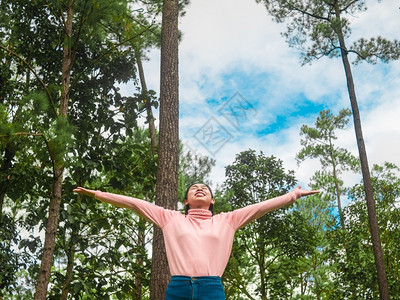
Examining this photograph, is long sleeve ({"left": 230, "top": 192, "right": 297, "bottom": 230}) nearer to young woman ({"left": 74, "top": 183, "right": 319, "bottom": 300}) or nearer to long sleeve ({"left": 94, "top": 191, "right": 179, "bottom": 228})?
young woman ({"left": 74, "top": 183, "right": 319, "bottom": 300})

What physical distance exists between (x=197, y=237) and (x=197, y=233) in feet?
0.10

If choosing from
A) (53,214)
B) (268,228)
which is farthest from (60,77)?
(268,228)

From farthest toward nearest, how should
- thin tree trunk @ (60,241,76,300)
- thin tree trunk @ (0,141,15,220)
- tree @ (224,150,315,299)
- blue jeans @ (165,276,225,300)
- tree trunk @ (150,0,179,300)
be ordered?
1. tree @ (224,150,315,299)
2. thin tree trunk @ (60,241,76,300)
3. thin tree trunk @ (0,141,15,220)
4. tree trunk @ (150,0,179,300)
5. blue jeans @ (165,276,225,300)

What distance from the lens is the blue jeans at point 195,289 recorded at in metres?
2.34

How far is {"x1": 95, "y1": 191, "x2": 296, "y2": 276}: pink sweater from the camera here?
8.05 ft

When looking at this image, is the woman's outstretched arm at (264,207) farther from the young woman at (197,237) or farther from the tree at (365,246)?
the tree at (365,246)

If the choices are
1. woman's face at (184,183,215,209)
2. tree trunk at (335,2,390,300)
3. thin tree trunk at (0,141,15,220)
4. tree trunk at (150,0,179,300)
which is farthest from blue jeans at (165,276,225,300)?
tree trunk at (335,2,390,300)

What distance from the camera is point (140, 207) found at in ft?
8.87

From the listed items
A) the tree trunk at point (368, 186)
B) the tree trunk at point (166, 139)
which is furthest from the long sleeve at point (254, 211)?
the tree trunk at point (368, 186)

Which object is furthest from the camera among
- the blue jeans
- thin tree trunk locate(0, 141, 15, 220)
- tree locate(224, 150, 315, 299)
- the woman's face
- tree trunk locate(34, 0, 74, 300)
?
tree locate(224, 150, 315, 299)

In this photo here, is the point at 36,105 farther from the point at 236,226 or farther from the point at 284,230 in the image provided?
the point at 284,230

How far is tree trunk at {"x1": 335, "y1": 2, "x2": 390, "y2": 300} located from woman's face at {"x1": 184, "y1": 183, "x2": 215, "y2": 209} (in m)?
7.31

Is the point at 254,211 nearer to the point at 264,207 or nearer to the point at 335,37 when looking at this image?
the point at 264,207

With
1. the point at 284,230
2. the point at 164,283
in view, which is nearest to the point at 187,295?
the point at 164,283
